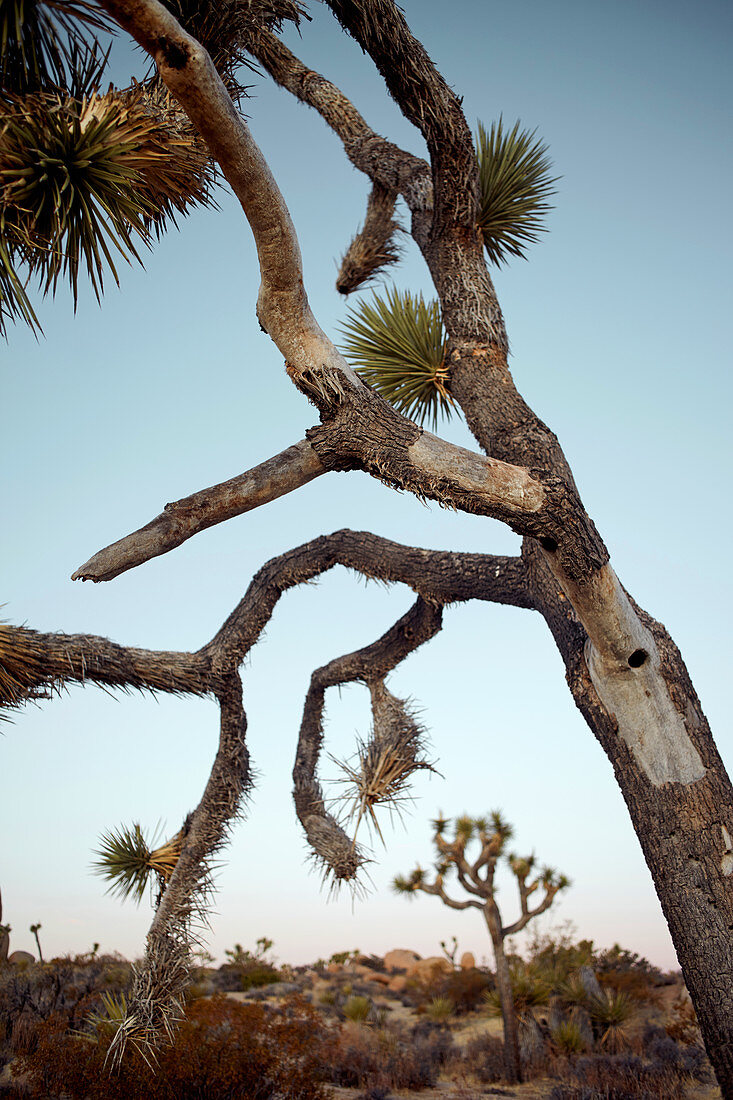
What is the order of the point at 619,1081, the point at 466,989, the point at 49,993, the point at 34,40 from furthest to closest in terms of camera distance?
the point at 466,989, the point at 49,993, the point at 619,1081, the point at 34,40

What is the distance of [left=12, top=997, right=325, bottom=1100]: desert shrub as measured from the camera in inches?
226

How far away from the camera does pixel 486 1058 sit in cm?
998

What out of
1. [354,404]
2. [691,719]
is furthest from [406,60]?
[691,719]

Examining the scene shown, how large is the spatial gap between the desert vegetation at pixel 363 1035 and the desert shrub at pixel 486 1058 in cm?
3

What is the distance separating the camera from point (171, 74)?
3.21 m

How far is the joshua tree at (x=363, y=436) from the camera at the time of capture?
3.53 metres

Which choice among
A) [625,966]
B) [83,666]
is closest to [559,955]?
[625,966]

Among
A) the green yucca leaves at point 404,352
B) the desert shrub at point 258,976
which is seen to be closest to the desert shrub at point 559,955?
the desert shrub at point 258,976

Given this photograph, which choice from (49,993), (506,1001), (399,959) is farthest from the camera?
(399,959)

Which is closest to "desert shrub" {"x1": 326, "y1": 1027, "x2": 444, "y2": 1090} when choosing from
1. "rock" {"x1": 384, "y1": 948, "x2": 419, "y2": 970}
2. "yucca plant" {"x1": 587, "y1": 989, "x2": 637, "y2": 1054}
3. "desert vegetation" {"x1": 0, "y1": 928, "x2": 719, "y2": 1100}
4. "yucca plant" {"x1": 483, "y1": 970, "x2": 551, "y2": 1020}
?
"desert vegetation" {"x1": 0, "y1": 928, "x2": 719, "y2": 1100}

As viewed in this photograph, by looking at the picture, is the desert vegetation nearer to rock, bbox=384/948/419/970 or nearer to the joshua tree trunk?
the joshua tree trunk

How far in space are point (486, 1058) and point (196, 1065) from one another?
546 centimetres

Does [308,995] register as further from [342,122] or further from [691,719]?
[342,122]

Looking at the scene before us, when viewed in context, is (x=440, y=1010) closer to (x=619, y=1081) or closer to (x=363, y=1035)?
(x=363, y=1035)
